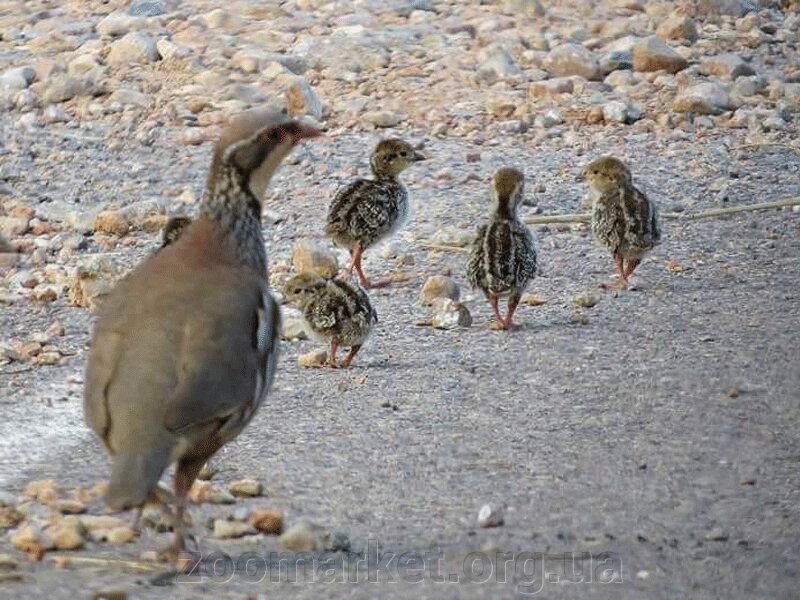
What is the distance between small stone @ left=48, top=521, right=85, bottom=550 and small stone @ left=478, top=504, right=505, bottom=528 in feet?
4.84

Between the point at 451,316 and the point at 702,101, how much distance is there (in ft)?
18.4

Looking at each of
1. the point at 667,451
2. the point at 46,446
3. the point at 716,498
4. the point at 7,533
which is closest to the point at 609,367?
the point at 667,451

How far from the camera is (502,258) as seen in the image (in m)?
10.5

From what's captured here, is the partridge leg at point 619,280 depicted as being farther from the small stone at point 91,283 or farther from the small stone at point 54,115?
the small stone at point 54,115

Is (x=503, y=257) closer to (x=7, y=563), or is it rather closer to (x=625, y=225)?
(x=625, y=225)

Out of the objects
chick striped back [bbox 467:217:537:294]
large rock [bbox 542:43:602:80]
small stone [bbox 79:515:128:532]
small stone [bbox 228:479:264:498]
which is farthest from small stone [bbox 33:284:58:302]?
large rock [bbox 542:43:602:80]

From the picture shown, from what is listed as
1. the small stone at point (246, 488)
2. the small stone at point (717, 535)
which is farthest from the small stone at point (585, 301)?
the small stone at point (717, 535)

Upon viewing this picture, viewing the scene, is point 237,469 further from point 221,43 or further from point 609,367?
point 221,43

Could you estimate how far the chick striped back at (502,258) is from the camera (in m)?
10.4

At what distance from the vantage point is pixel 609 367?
31.5 ft

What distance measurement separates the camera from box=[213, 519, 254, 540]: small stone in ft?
23.4

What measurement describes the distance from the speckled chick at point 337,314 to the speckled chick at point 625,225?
187cm

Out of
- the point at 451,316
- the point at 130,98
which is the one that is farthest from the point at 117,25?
the point at 451,316

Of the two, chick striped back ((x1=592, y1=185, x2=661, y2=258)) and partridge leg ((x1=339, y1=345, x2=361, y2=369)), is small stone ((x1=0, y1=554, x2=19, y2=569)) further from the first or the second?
chick striped back ((x1=592, y1=185, x2=661, y2=258))
